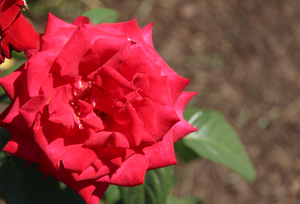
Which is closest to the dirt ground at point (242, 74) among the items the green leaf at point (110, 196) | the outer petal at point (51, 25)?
the green leaf at point (110, 196)

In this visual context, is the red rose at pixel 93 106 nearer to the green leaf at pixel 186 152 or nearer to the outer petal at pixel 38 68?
the outer petal at pixel 38 68

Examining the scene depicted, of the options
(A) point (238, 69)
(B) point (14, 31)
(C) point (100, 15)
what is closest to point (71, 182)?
(B) point (14, 31)

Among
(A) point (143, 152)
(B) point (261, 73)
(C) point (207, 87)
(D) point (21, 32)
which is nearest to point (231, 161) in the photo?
(A) point (143, 152)

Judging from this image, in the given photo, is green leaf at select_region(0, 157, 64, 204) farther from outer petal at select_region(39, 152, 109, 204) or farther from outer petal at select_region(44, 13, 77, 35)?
outer petal at select_region(44, 13, 77, 35)

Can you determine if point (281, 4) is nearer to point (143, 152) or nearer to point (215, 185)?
point (215, 185)

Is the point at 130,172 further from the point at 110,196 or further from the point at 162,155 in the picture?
the point at 110,196

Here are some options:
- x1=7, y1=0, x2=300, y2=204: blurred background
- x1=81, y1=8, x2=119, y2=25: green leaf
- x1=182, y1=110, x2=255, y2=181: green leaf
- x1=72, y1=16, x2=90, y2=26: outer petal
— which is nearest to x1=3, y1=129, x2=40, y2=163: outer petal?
x1=72, y1=16, x2=90, y2=26: outer petal

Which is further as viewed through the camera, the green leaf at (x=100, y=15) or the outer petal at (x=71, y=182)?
the green leaf at (x=100, y=15)
